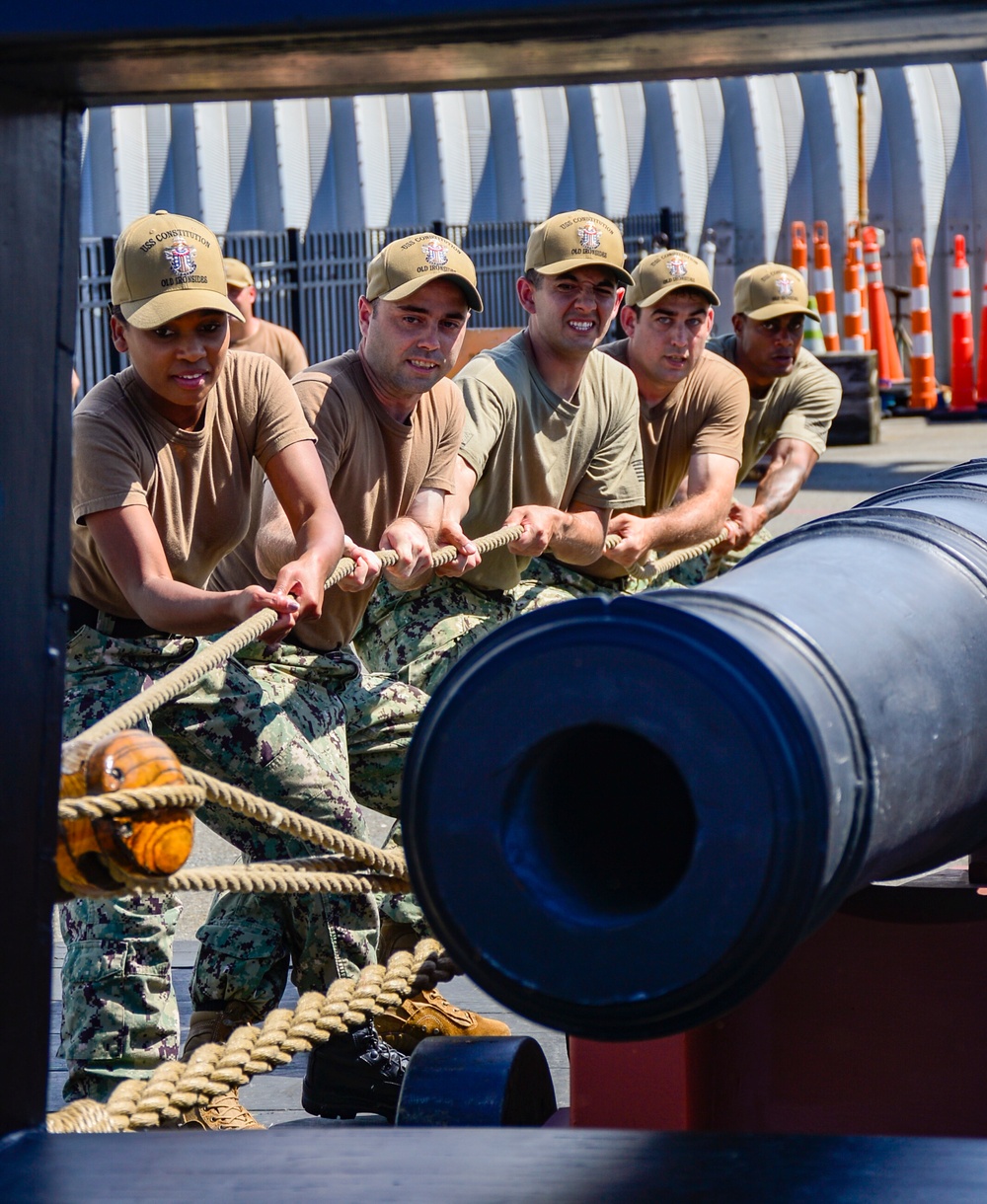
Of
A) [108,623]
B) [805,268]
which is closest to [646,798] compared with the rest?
[108,623]

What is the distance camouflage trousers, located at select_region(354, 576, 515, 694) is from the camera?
4785 millimetres

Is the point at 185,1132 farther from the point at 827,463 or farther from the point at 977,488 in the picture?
the point at 827,463

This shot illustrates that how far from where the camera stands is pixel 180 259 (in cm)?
370

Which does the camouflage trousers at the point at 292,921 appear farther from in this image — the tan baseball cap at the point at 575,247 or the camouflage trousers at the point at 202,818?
the tan baseball cap at the point at 575,247

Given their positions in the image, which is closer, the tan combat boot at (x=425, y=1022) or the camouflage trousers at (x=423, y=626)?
the tan combat boot at (x=425, y=1022)

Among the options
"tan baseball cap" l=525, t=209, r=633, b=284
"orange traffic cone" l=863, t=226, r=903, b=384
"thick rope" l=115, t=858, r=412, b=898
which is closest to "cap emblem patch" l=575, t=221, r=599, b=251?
"tan baseball cap" l=525, t=209, r=633, b=284

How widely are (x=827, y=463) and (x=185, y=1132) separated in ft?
43.9

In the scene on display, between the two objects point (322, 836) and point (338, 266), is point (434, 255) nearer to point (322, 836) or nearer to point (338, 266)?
point (322, 836)

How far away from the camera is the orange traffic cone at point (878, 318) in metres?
18.1

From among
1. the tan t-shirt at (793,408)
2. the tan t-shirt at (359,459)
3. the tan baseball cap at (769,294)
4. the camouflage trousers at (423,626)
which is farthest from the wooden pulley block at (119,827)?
the tan t-shirt at (793,408)

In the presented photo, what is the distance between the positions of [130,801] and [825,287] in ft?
56.3

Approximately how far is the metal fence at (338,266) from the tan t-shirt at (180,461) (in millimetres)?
13969

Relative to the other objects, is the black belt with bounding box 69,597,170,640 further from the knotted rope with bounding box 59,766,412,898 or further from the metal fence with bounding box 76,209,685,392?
the metal fence with bounding box 76,209,685,392

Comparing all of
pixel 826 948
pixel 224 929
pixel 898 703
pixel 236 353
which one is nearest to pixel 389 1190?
pixel 898 703
